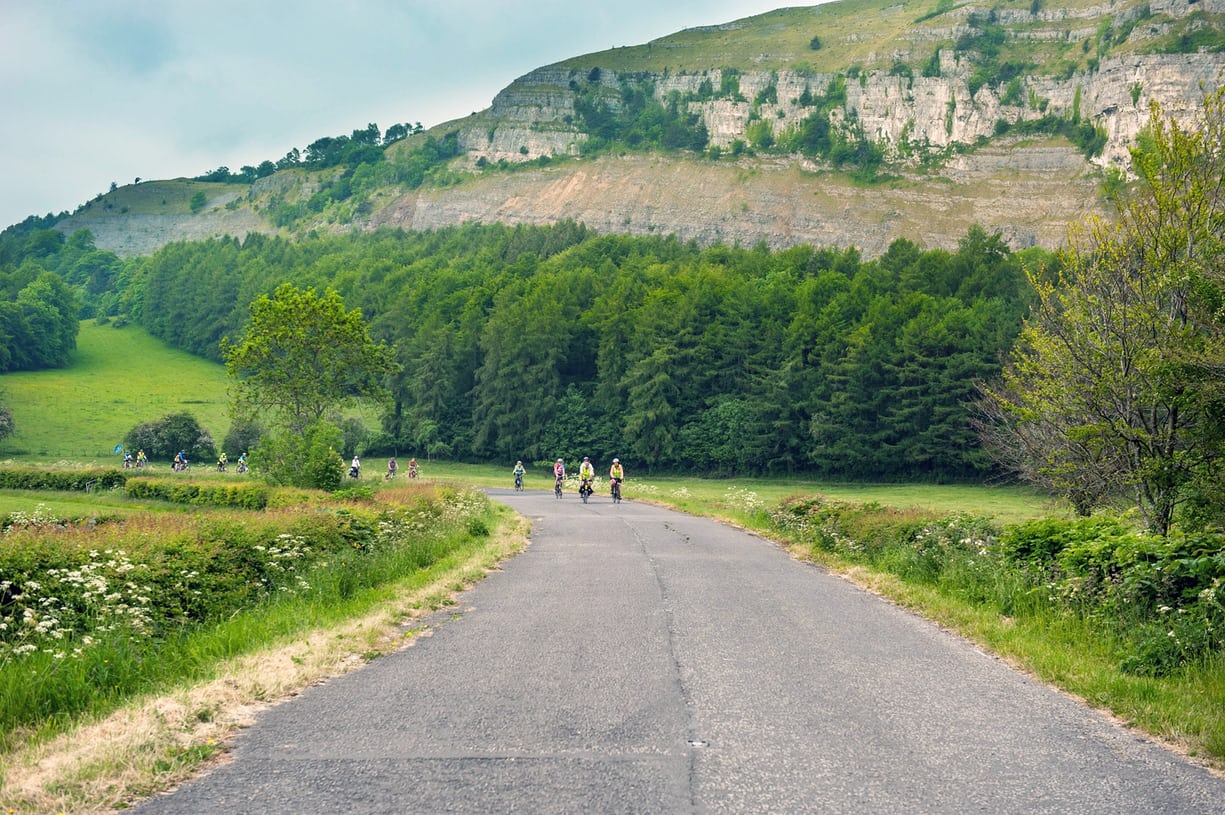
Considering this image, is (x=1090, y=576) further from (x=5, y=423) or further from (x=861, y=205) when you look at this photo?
(x=861, y=205)

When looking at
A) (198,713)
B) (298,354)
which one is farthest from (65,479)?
(198,713)

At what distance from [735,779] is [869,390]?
77795 millimetres

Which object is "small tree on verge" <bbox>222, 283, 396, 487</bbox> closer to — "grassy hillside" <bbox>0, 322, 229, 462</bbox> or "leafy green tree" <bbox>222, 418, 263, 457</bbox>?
"leafy green tree" <bbox>222, 418, 263, 457</bbox>

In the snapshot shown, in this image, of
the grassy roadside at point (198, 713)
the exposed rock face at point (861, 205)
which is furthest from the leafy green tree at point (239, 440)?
the exposed rock face at point (861, 205)

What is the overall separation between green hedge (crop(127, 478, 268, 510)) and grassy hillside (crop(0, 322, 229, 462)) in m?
36.5

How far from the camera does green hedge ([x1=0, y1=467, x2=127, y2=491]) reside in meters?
47.3

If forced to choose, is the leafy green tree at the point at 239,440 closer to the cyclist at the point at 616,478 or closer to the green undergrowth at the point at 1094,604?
the cyclist at the point at 616,478

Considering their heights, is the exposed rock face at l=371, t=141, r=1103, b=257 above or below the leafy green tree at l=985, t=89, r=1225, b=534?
above

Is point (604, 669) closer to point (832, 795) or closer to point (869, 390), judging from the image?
point (832, 795)

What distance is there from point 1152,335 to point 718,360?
7527 centimetres

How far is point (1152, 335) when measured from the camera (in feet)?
50.4

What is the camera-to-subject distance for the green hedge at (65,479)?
155 ft

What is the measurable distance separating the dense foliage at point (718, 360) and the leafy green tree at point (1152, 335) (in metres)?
51.2

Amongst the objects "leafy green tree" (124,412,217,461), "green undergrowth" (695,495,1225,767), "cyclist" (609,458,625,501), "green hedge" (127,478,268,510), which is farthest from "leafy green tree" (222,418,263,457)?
"green undergrowth" (695,495,1225,767)
